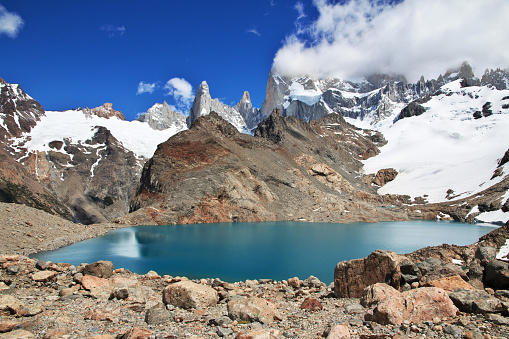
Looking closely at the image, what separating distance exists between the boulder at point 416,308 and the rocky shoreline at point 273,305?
3 centimetres

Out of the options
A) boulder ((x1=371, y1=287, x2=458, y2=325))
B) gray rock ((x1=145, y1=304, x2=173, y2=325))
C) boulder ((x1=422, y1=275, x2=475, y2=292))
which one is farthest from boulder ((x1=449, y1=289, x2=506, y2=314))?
gray rock ((x1=145, y1=304, x2=173, y2=325))

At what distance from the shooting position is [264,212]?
256 feet

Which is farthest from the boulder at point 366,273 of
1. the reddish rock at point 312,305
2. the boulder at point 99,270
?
the boulder at point 99,270

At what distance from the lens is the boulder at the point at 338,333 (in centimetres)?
841

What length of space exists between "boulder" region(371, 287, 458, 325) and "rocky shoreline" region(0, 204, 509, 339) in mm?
27

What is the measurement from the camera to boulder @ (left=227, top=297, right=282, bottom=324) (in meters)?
10.8

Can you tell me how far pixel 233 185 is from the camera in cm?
7850

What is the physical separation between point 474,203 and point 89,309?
10941 centimetres

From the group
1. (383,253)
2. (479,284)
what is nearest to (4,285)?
(383,253)

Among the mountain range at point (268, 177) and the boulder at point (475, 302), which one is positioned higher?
the mountain range at point (268, 177)

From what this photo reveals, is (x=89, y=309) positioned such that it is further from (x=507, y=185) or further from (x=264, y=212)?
(x=507, y=185)

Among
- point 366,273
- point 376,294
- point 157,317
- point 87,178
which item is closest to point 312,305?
point 376,294

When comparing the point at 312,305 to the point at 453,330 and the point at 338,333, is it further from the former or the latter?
the point at 453,330

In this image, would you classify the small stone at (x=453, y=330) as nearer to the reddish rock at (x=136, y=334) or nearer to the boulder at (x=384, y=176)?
the reddish rock at (x=136, y=334)
